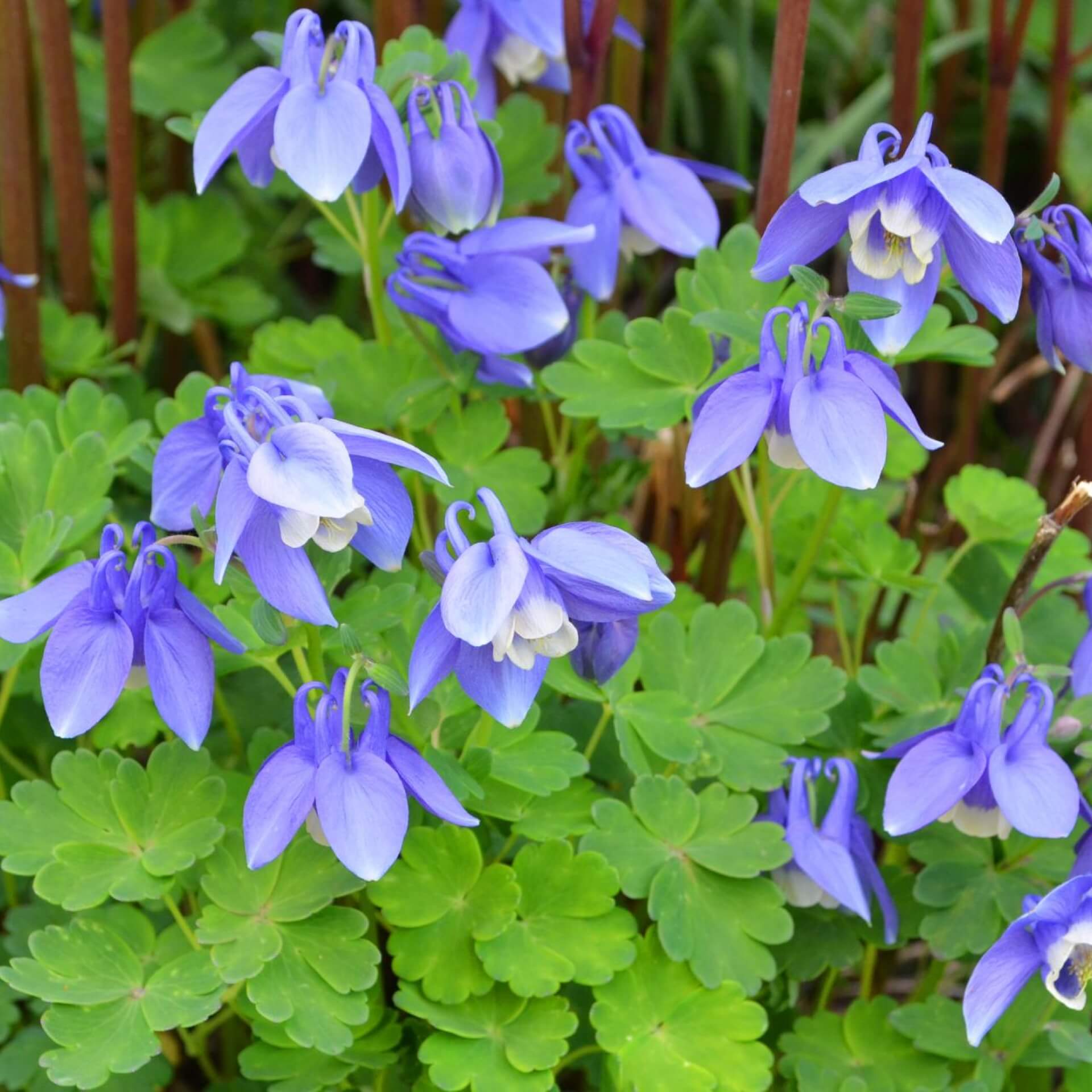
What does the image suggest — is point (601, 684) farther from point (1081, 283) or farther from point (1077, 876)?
point (1081, 283)

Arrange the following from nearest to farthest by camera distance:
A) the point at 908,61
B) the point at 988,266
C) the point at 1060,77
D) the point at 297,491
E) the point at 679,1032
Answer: the point at 297,491 < the point at 988,266 < the point at 679,1032 < the point at 908,61 < the point at 1060,77

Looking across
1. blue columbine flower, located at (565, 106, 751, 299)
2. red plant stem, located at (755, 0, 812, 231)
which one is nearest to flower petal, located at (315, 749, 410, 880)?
blue columbine flower, located at (565, 106, 751, 299)

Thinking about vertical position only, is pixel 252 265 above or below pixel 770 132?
below

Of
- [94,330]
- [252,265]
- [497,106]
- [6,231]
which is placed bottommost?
[252,265]

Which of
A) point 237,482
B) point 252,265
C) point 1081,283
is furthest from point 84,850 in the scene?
point 252,265

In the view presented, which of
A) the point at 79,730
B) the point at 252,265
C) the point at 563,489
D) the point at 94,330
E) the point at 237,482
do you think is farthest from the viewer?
the point at 252,265

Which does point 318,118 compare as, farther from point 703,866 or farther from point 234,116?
point 703,866

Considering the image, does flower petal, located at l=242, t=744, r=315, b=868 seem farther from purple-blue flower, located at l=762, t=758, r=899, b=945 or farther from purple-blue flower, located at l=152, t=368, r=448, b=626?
purple-blue flower, located at l=762, t=758, r=899, b=945

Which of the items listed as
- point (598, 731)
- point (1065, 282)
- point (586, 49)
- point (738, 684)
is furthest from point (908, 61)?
point (598, 731)
